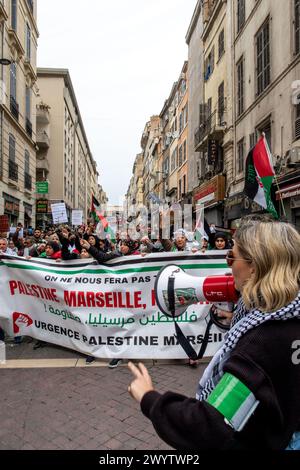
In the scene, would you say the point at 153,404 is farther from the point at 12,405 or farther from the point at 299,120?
the point at 299,120

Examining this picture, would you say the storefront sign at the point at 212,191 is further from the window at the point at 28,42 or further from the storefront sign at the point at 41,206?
the window at the point at 28,42

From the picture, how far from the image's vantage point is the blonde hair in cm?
127

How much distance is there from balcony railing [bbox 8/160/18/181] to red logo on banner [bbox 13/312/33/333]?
18801 millimetres

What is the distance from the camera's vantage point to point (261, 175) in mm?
7215

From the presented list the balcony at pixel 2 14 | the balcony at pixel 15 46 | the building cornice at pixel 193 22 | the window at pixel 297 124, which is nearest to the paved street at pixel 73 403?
the window at pixel 297 124

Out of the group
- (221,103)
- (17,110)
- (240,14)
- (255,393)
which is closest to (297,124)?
(240,14)

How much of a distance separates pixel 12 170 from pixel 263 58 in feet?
Result: 50.5

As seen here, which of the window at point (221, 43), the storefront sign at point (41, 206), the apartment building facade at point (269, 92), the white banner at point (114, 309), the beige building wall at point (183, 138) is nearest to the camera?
the white banner at point (114, 309)

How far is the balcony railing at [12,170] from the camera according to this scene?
74.9 feet

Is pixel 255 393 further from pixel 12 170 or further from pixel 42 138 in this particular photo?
pixel 42 138

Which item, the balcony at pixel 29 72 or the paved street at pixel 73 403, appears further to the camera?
the balcony at pixel 29 72

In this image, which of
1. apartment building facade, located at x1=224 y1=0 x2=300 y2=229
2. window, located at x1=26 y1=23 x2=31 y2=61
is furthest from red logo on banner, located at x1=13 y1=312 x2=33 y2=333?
window, located at x1=26 y1=23 x2=31 y2=61

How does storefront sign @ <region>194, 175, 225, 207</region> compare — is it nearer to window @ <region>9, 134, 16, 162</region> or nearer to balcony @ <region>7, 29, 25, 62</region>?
window @ <region>9, 134, 16, 162</region>

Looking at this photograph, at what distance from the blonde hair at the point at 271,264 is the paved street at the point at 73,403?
7.87 feet
